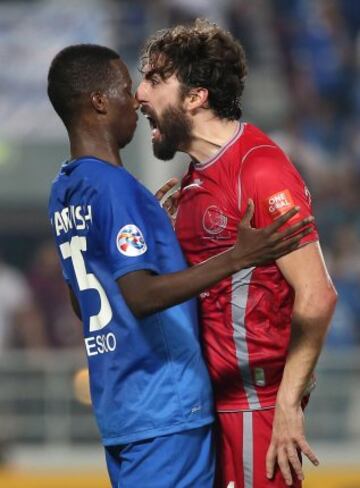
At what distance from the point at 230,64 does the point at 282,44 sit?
9885mm

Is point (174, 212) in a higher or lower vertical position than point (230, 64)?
lower

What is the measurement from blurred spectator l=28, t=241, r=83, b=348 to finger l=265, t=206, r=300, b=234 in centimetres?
813

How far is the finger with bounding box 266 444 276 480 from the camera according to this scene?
14.7 ft

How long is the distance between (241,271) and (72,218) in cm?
60

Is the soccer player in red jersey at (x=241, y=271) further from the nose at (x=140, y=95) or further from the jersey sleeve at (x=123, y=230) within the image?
the jersey sleeve at (x=123, y=230)

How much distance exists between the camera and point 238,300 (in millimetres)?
4602

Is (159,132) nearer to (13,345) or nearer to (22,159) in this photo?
(13,345)

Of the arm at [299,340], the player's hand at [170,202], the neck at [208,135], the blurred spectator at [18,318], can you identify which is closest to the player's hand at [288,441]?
the arm at [299,340]

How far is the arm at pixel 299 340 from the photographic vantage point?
440cm

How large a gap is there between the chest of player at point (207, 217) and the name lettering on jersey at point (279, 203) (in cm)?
19

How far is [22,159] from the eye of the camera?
580 inches

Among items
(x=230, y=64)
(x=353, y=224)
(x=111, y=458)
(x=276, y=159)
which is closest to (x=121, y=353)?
(x=111, y=458)

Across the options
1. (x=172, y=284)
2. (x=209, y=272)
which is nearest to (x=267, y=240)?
(x=209, y=272)

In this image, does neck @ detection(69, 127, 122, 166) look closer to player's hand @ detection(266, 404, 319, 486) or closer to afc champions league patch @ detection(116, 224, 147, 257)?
afc champions league patch @ detection(116, 224, 147, 257)
